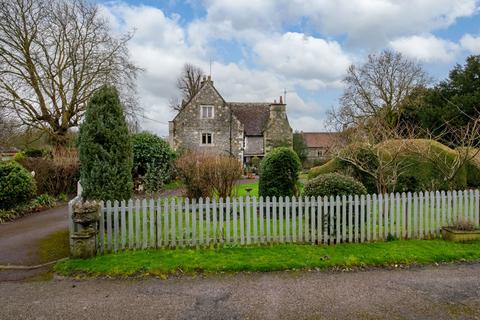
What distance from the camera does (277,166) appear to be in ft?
35.0

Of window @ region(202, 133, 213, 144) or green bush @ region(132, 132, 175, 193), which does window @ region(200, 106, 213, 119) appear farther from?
green bush @ region(132, 132, 175, 193)

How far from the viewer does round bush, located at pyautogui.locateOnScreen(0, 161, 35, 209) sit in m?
10.8

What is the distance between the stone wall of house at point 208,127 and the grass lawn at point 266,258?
25.5 m

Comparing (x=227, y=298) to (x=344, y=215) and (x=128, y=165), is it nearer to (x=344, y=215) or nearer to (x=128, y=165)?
(x=344, y=215)

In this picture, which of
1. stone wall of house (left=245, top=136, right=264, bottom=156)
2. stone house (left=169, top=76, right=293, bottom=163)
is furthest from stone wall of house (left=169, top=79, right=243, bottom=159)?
stone wall of house (left=245, top=136, right=264, bottom=156)

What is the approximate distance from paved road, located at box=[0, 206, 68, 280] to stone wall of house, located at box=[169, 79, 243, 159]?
20.5 metres

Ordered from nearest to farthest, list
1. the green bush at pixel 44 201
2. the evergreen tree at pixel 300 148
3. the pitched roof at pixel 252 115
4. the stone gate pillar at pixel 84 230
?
the stone gate pillar at pixel 84 230
the green bush at pixel 44 201
the pitched roof at pixel 252 115
the evergreen tree at pixel 300 148

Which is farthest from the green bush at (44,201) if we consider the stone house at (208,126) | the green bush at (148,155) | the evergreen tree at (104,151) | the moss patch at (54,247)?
the stone house at (208,126)

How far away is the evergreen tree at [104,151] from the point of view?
24.2ft

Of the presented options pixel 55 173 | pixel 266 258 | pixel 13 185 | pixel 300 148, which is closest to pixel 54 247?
pixel 266 258


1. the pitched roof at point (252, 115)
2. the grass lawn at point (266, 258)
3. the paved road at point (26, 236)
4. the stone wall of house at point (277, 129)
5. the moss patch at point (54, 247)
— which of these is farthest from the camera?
the pitched roof at point (252, 115)

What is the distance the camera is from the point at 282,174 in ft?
34.9

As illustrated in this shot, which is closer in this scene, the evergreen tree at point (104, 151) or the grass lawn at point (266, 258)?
the grass lawn at point (266, 258)

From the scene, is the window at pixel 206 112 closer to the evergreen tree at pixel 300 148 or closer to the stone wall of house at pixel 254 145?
the stone wall of house at pixel 254 145
